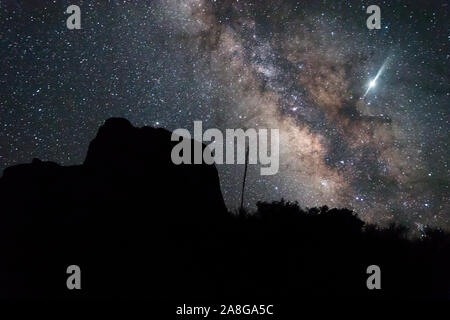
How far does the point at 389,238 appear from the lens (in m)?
19.0

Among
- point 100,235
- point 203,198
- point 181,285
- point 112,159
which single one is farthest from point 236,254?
point 112,159

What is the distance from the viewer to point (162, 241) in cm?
1430

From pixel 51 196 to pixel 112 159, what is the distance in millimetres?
3104

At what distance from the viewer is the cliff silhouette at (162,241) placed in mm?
12812

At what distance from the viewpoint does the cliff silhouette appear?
42.0 ft

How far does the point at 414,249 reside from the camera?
19.8m

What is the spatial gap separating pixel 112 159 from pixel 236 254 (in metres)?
7.56
